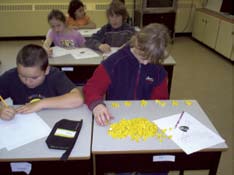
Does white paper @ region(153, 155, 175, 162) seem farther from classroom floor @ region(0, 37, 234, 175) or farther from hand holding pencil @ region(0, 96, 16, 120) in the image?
classroom floor @ region(0, 37, 234, 175)

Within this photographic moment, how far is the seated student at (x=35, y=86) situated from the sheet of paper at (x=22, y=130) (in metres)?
0.04

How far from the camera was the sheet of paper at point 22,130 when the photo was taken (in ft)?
3.82

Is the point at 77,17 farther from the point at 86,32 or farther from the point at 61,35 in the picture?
the point at 61,35

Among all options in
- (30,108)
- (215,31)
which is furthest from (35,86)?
(215,31)

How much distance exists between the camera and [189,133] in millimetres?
1253

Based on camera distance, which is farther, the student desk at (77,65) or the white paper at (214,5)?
the white paper at (214,5)

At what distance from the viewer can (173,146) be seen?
117 centimetres

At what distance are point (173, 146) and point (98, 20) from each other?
454 centimetres

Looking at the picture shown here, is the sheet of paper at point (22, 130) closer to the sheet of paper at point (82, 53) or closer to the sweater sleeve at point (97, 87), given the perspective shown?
the sweater sleeve at point (97, 87)

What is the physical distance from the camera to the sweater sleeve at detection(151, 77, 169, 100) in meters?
1.61

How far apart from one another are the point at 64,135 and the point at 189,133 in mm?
587

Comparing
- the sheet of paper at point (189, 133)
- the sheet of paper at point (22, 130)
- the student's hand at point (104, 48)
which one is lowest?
the sheet of paper at point (189, 133)

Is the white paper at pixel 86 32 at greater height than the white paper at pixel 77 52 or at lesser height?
greater

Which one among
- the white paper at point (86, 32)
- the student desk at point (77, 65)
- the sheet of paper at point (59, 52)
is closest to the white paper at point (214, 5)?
the white paper at point (86, 32)
